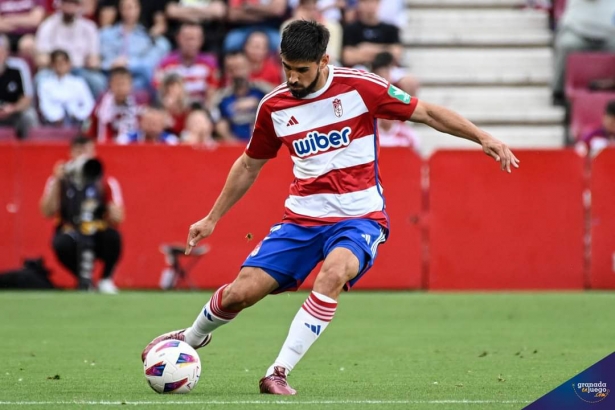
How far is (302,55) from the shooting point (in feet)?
24.0

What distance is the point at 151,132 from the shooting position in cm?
1723

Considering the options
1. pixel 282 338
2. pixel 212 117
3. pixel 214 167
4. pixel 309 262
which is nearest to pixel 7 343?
pixel 282 338

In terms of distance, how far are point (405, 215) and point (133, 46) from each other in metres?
5.83

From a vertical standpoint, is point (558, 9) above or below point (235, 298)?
below

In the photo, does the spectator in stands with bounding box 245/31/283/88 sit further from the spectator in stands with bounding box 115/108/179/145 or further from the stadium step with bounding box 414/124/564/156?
the stadium step with bounding box 414/124/564/156

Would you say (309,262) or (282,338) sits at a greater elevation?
(309,262)

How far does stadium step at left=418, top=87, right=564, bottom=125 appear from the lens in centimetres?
2000

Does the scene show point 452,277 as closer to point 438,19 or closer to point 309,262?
point 438,19

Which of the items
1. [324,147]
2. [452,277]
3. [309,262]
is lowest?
[452,277]

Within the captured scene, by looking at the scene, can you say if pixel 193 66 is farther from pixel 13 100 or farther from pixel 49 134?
pixel 13 100

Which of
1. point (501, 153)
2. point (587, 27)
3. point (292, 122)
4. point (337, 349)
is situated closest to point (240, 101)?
point (587, 27)

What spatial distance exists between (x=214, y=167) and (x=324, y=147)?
9.03 metres

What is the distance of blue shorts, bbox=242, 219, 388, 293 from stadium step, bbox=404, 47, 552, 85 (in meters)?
13.3

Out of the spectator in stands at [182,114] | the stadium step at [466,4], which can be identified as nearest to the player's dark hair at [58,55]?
the spectator in stands at [182,114]
